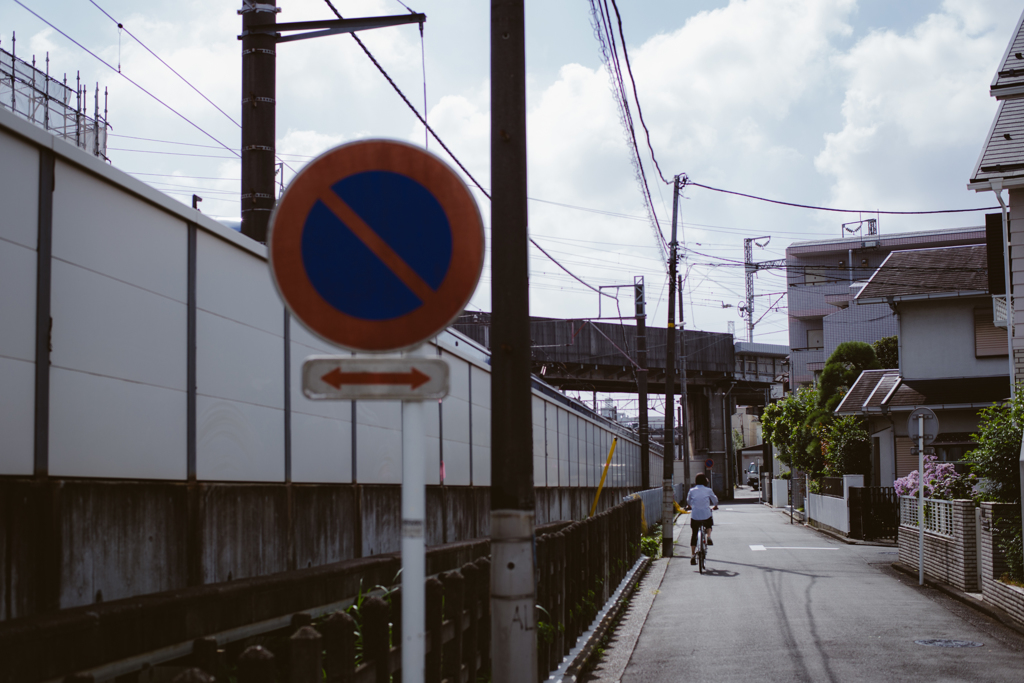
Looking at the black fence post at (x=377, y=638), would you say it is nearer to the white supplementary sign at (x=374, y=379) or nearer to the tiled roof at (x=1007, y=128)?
the white supplementary sign at (x=374, y=379)

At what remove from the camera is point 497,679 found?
4820mm

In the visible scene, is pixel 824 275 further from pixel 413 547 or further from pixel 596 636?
pixel 413 547

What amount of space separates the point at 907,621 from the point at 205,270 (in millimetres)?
9514

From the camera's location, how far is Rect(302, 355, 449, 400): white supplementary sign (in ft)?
9.29

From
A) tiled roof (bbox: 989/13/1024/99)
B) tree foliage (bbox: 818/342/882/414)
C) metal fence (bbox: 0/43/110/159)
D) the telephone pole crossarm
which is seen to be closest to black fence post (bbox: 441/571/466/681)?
the telephone pole crossarm

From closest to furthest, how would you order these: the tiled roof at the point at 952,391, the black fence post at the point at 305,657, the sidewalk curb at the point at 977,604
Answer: the black fence post at the point at 305,657
the sidewalk curb at the point at 977,604
the tiled roof at the point at 952,391

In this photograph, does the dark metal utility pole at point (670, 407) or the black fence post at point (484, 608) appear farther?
the dark metal utility pole at point (670, 407)

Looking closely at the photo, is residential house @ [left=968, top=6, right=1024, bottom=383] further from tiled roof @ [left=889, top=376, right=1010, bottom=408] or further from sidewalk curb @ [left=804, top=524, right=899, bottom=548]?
tiled roof @ [left=889, top=376, right=1010, bottom=408]

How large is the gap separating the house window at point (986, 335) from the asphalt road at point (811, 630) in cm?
1184

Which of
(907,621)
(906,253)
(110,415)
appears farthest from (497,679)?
(906,253)

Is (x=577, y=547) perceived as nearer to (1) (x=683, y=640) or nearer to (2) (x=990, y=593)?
(1) (x=683, y=640)

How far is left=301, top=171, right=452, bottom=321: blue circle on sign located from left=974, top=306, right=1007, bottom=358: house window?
28133mm

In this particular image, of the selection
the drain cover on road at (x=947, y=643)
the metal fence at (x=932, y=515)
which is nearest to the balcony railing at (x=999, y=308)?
the metal fence at (x=932, y=515)

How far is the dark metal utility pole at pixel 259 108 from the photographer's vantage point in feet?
26.9
